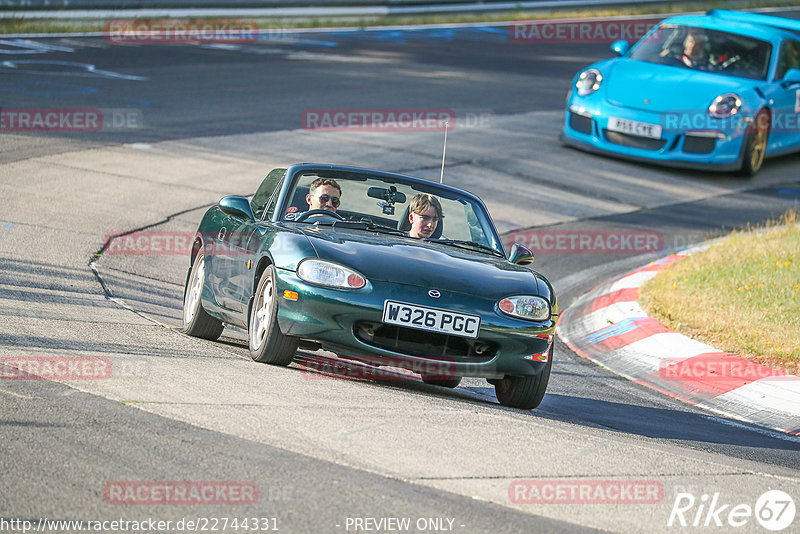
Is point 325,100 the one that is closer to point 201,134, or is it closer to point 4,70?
point 201,134

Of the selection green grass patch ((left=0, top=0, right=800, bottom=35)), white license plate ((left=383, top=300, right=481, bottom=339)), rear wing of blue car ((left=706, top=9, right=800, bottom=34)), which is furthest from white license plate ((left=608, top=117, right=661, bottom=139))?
green grass patch ((left=0, top=0, right=800, bottom=35))

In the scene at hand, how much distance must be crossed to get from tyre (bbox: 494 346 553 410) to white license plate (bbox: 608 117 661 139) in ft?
28.9

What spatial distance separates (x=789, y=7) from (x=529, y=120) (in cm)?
1966

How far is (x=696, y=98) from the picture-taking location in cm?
1489

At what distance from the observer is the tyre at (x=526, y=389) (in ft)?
21.7

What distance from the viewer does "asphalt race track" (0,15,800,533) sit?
4.43m

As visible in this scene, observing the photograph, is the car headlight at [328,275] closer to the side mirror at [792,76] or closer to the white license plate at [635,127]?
the white license plate at [635,127]

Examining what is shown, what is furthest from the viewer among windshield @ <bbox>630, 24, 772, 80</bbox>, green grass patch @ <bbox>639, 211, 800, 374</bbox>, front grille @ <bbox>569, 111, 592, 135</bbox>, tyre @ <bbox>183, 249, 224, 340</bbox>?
windshield @ <bbox>630, 24, 772, 80</bbox>

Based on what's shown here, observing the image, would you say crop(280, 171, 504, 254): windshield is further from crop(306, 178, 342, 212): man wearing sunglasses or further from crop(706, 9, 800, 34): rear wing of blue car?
crop(706, 9, 800, 34): rear wing of blue car

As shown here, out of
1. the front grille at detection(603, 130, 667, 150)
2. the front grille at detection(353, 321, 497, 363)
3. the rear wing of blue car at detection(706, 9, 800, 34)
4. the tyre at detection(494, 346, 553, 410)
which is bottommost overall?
the front grille at detection(603, 130, 667, 150)

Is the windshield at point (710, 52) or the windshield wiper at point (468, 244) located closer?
the windshield wiper at point (468, 244)

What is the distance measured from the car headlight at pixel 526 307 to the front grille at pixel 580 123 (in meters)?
9.41

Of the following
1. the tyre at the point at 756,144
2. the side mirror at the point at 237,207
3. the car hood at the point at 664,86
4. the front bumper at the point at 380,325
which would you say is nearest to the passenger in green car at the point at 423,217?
the side mirror at the point at 237,207

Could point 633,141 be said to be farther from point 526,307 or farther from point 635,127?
point 526,307
